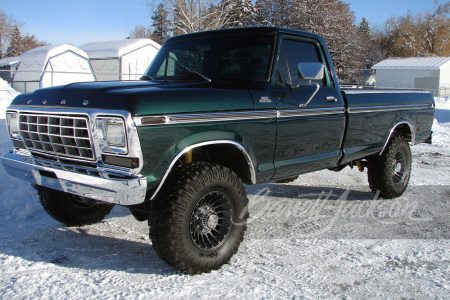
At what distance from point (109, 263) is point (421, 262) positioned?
260 centimetres

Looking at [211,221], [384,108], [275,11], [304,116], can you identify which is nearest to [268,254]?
[211,221]

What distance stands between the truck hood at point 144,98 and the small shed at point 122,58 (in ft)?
70.6

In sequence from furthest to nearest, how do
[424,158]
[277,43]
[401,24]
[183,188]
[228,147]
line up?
[401,24], [424,158], [277,43], [228,147], [183,188]

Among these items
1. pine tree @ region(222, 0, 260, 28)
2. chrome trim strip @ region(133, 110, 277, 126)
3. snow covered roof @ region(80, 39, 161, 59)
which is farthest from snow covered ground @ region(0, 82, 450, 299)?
pine tree @ region(222, 0, 260, 28)

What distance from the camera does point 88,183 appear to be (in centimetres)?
298

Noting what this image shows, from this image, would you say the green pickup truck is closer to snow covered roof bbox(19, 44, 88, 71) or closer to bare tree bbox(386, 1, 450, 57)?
snow covered roof bbox(19, 44, 88, 71)

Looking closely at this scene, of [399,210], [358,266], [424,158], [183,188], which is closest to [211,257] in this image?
[183,188]

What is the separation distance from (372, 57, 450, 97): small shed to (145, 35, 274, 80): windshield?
35150 mm

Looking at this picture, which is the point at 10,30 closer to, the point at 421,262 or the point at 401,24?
the point at 401,24

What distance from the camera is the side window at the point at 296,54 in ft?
13.9

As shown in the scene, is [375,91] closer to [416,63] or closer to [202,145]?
[202,145]

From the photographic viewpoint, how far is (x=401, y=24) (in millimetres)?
51562

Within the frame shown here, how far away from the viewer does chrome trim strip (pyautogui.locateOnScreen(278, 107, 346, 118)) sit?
12.9 feet

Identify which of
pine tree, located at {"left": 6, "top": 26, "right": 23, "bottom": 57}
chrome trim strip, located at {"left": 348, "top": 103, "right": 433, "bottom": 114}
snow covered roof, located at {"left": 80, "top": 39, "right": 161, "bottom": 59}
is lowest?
chrome trim strip, located at {"left": 348, "top": 103, "right": 433, "bottom": 114}
